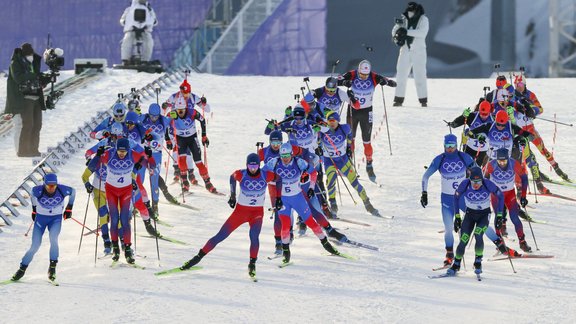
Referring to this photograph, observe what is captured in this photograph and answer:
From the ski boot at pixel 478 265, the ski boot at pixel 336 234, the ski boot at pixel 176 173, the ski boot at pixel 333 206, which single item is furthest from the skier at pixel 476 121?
the ski boot at pixel 176 173

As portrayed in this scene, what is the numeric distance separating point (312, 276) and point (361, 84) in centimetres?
616

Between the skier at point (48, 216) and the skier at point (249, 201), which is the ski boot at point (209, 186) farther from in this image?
the skier at point (48, 216)

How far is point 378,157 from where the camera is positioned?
21062 millimetres

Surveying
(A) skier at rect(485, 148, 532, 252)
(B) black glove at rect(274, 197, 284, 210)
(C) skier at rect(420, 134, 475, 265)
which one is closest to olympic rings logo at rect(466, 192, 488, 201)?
(C) skier at rect(420, 134, 475, 265)

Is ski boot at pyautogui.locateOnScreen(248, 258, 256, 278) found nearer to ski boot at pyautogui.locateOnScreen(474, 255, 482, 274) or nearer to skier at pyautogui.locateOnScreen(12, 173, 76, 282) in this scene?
skier at pyautogui.locateOnScreen(12, 173, 76, 282)

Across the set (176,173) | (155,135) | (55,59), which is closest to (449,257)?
(155,135)

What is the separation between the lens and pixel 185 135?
737 inches

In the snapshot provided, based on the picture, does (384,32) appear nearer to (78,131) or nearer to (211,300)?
(78,131)

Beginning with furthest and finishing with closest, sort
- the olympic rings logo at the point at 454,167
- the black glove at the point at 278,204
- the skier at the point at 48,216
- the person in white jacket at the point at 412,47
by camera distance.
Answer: the person in white jacket at the point at 412,47 → the olympic rings logo at the point at 454,167 → the black glove at the point at 278,204 → the skier at the point at 48,216

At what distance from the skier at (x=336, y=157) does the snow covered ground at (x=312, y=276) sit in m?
0.44

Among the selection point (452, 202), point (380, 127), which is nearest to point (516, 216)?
point (452, 202)

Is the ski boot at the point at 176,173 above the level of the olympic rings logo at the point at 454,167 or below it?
below

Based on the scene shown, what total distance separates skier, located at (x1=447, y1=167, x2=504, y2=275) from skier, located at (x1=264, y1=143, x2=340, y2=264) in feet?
5.59

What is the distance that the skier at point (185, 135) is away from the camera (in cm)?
1867
